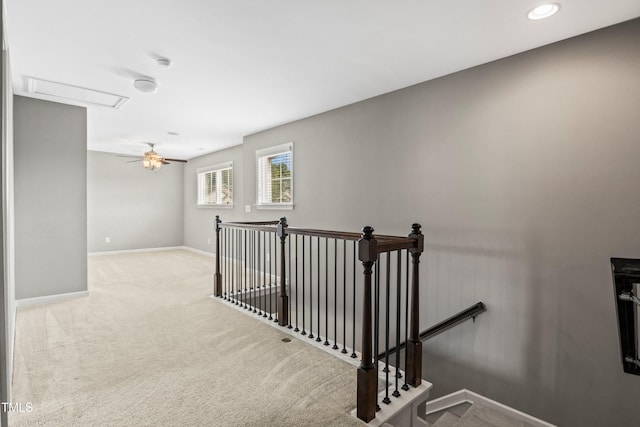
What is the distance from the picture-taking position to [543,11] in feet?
6.85

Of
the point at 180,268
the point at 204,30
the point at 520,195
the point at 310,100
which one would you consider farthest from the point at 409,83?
the point at 180,268

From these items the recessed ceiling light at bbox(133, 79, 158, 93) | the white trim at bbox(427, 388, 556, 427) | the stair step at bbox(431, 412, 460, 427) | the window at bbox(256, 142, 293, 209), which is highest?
the recessed ceiling light at bbox(133, 79, 158, 93)

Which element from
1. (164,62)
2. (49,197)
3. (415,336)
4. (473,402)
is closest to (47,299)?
(49,197)

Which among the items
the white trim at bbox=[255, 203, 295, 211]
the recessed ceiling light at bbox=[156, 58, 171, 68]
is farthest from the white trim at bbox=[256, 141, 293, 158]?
the recessed ceiling light at bbox=[156, 58, 171, 68]

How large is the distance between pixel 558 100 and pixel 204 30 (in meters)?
2.76

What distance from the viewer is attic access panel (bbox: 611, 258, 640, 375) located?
1.18 meters

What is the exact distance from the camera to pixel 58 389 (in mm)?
2037

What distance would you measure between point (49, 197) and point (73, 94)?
129 centimetres

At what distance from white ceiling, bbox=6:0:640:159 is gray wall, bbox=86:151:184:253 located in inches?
173

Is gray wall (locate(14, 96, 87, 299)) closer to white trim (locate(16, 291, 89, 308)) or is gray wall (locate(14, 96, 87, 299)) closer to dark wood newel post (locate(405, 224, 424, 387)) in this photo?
white trim (locate(16, 291, 89, 308))

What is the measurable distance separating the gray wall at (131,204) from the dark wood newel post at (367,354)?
305 inches

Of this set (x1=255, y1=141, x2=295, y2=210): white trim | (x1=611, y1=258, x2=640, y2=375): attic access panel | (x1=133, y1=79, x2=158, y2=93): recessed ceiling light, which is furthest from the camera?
(x1=255, y1=141, x2=295, y2=210): white trim

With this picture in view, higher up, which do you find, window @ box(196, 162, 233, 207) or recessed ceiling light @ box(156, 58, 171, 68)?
recessed ceiling light @ box(156, 58, 171, 68)

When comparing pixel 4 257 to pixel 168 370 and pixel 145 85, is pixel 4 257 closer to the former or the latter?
pixel 168 370
